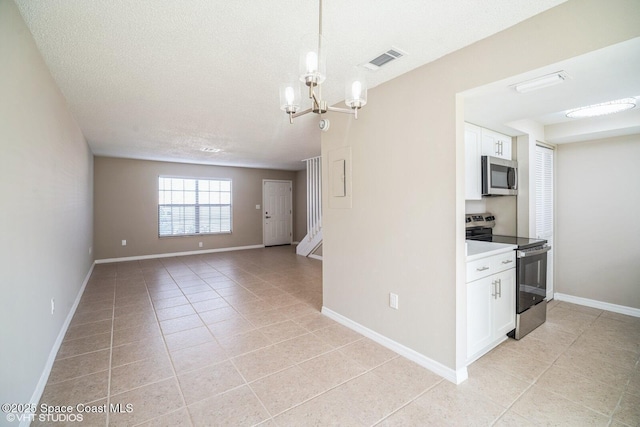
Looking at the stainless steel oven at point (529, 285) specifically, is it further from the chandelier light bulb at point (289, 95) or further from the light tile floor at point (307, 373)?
the chandelier light bulb at point (289, 95)

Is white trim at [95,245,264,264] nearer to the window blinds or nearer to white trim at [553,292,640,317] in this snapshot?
the window blinds

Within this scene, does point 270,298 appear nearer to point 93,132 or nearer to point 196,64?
point 196,64

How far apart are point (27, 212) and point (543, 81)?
3.38 meters

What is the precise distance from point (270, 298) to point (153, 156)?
4.52 m

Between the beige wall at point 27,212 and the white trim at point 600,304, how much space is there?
5.12 metres

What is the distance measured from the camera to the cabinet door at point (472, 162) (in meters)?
2.88

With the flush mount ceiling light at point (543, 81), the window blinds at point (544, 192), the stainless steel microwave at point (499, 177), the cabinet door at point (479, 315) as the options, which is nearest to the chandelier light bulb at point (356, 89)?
the flush mount ceiling light at point (543, 81)

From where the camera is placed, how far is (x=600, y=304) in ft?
11.0

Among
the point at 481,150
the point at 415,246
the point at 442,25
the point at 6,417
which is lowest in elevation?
the point at 6,417

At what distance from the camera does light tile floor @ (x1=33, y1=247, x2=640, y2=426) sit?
1.74 metres

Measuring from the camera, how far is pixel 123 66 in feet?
7.30

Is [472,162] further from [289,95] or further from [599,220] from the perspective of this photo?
[289,95]

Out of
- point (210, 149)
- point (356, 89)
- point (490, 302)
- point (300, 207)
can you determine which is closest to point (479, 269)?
point (490, 302)

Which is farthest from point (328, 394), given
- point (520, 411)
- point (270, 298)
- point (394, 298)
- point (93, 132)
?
point (93, 132)
